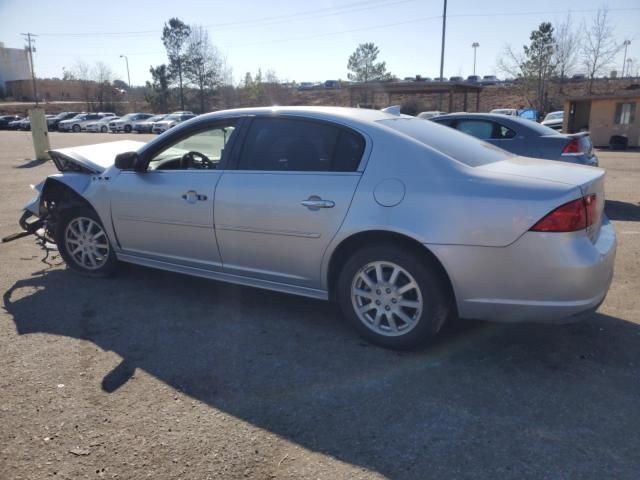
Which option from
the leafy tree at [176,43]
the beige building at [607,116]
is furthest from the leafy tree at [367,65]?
the beige building at [607,116]

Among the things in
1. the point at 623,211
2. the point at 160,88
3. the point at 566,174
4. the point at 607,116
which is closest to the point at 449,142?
the point at 566,174

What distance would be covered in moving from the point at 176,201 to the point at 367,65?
61.9 metres

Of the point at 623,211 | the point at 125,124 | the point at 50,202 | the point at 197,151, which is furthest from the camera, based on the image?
the point at 125,124

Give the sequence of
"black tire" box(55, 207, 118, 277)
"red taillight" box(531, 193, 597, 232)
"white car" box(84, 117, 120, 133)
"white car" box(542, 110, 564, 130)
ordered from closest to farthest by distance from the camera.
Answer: "red taillight" box(531, 193, 597, 232), "black tire" box(55, 207, 118, 277), "white car" box(542, 110, 564, 130), "white car" box(84, 117, 120, 133)

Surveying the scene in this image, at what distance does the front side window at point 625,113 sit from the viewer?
22.2 m

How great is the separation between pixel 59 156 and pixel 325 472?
4.50 metres

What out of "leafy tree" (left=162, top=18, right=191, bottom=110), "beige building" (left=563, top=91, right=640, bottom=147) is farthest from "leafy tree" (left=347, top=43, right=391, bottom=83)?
"beige building" (left=563, top=91, right=640, bottom=147)

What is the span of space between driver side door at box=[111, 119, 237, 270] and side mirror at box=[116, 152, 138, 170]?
0.28 feet

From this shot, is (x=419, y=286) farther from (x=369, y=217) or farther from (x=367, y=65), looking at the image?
(x=367, y=65)

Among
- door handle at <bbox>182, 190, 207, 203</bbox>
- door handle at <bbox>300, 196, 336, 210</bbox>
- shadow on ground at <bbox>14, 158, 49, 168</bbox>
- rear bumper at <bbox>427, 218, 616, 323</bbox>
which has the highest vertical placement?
door handle at <bbox>300, 196, 336, 210</bbox>

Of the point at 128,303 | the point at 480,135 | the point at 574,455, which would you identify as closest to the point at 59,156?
the point at 128,303

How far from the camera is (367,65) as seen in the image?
62312 mm

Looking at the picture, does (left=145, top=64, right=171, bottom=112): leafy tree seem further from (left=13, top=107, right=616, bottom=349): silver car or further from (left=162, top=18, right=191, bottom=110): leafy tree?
(left=13, top=107, right=616, bottom=349): silver car

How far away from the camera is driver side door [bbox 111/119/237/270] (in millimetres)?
4273
